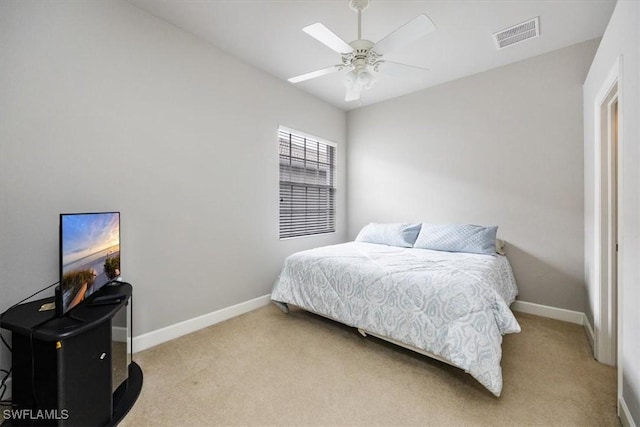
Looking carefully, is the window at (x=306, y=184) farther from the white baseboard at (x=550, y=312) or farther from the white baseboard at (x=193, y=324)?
the white baseboard at (x=550, y=312)

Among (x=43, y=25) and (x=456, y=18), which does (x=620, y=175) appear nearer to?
(x=456, y=18)

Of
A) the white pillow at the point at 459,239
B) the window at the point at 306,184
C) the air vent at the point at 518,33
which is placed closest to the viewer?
the air vent at the point at 518,33

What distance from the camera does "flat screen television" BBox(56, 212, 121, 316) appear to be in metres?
1.38

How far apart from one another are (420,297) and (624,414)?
44.0 inches

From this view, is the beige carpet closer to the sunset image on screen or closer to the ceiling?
the sunset image on screen

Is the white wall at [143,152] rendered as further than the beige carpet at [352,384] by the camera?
Yes

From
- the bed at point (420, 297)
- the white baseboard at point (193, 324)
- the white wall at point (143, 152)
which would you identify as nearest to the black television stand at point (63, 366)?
the white wall at point (143, 152)

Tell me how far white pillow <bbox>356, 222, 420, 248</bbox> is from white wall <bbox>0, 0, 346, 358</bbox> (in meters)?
1.22

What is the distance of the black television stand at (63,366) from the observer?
1247 mm

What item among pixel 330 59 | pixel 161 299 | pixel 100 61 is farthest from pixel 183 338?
pixel 330 59

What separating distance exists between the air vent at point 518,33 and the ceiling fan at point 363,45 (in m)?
1.35

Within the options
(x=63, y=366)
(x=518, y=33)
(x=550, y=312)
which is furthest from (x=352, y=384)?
(x=518, y=33)

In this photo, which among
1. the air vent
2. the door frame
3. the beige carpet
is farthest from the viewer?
the air vent

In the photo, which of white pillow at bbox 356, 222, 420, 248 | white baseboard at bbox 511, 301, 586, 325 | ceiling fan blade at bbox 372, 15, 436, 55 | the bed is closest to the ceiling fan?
ceiling fan blade at bbox 372, 15, 436, 55
